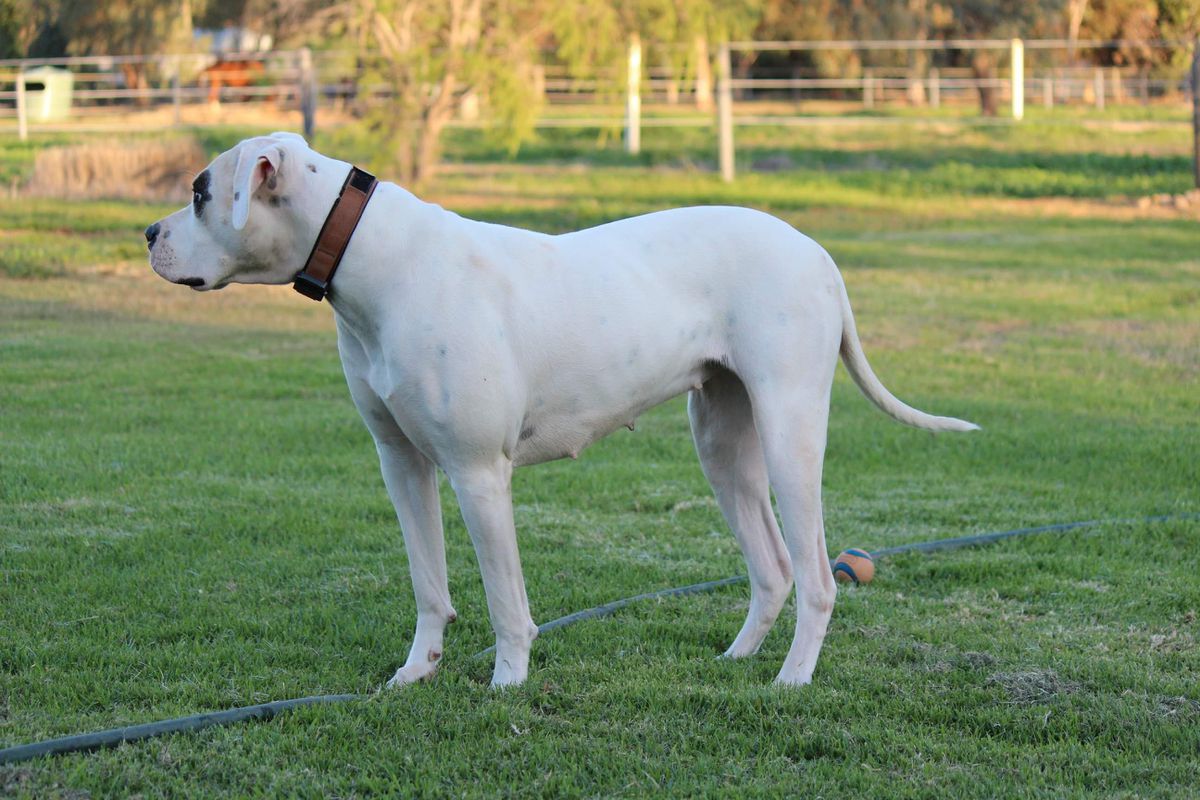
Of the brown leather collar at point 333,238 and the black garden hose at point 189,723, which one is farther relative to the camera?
the brown leather collar at point 333,238

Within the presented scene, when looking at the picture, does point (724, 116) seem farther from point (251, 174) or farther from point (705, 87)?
point (705, 87)

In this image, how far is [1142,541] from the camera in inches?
265

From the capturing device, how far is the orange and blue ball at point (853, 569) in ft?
20.5

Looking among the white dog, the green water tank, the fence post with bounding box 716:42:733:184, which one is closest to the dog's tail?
the white dog

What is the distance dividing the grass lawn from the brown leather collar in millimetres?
1351

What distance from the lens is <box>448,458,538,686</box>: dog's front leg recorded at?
4.65m

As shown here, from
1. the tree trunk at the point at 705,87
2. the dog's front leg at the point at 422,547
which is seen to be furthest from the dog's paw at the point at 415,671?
the tree trunk at the point at 705,87

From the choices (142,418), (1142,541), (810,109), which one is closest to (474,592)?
(1142,541)

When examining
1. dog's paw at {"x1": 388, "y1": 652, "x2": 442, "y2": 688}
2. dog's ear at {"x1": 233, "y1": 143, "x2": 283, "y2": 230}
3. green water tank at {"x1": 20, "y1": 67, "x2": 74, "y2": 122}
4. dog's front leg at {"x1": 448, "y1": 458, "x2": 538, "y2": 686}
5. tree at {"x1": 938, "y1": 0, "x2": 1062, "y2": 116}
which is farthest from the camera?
tree at {"x1": 938, "y1": 0, "x2": 1062, "y2": 116}

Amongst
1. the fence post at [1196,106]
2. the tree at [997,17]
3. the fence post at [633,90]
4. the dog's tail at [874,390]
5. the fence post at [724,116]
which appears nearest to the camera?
the dog's tail at [874,390]

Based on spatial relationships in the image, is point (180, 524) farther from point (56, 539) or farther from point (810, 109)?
point (810, 109)

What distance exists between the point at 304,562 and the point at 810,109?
36325 mm

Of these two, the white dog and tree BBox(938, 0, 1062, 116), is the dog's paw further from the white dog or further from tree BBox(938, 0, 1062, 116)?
tree BBox(938, 0, 1062, 116)

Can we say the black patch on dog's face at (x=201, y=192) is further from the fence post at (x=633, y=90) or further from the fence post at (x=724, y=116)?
the fence post at (x=724, y=116)
